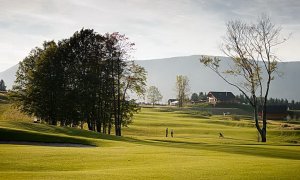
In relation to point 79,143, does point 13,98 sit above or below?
above

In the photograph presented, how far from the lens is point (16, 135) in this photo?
36094mm

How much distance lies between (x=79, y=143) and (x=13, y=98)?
3685cm

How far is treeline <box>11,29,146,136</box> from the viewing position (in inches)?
2308

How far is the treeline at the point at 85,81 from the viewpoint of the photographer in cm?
5862

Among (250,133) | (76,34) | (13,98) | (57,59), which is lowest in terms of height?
(250,133)

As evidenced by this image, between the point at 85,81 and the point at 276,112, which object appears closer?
the point at 85,81

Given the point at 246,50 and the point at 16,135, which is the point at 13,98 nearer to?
the point at 16,135

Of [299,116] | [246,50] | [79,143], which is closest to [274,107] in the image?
[299,116]

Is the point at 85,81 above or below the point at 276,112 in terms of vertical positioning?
above

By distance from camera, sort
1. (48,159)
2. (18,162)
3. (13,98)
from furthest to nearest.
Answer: (13,98) < (48,159) < (18,162)

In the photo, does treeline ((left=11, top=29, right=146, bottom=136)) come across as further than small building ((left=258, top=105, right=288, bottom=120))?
No

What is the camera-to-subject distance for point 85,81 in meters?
59.0

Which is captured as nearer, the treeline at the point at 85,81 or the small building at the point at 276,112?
the treeline at the point at 85,81

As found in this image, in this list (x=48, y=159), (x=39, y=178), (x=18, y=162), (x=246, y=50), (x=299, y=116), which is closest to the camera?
(x=39, y=178)
